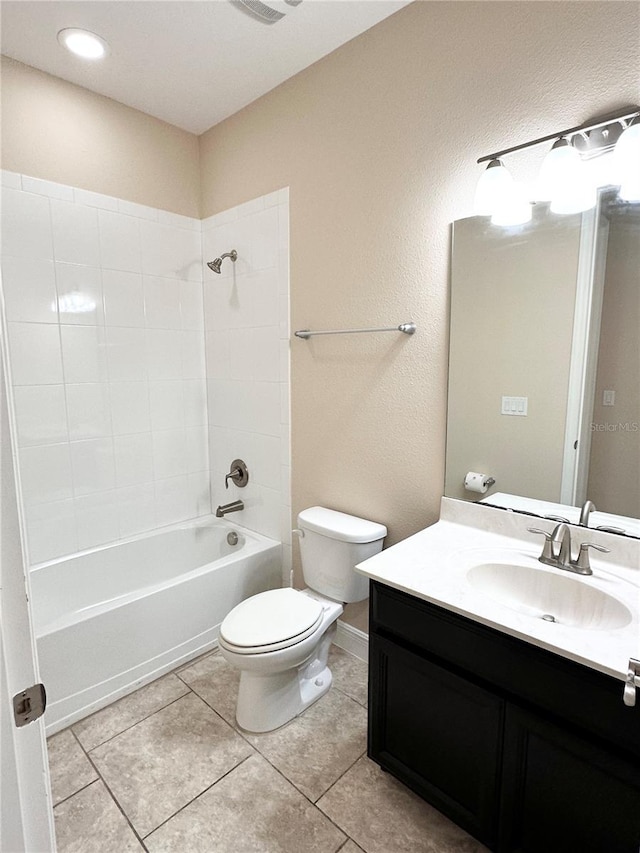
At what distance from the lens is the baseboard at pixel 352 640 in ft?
7.16

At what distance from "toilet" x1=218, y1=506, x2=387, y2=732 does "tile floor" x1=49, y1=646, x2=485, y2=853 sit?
9cm

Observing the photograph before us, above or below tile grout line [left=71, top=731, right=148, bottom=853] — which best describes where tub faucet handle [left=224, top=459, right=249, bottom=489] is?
above

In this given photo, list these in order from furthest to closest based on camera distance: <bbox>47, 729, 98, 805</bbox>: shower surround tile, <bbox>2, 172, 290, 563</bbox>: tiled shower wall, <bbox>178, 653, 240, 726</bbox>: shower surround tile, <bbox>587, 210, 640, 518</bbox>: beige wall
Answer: <bbox>2, 172, 290, 563</bbox>: tiled shower wall → <bbox>178, 653, 240, 726</bbox>: shower surround tile → <bbox>47, 729, 98, 805</bbox>: shower surround tile → <bbox>587, 210, 640, 518</bbox>: beige wall

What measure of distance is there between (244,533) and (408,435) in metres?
1.28

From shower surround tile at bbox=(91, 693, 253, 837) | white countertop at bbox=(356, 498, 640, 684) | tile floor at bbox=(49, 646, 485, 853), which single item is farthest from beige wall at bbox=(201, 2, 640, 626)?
shower surround tile at bbox=(91, 693, 253, 837)

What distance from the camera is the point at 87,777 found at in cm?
158

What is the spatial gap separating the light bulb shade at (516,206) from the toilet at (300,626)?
1.29m

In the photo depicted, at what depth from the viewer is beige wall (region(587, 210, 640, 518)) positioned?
131cm

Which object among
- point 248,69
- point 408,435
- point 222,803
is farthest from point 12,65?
point 222,803

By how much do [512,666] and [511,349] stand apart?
0.99 metres

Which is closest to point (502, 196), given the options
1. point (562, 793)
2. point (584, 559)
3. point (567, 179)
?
point (567, 179)

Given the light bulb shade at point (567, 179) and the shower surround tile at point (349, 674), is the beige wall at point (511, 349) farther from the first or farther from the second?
the shower surround tile at point (349, 674)

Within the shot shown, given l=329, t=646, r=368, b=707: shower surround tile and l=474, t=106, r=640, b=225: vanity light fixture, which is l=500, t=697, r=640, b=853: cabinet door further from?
l=474, t=106, r=640, b=225: vanity light fixture

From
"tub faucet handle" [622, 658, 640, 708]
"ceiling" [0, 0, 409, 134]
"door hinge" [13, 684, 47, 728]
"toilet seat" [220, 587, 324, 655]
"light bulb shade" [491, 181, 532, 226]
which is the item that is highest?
"ceiling" [0, 0, 409, 134]
